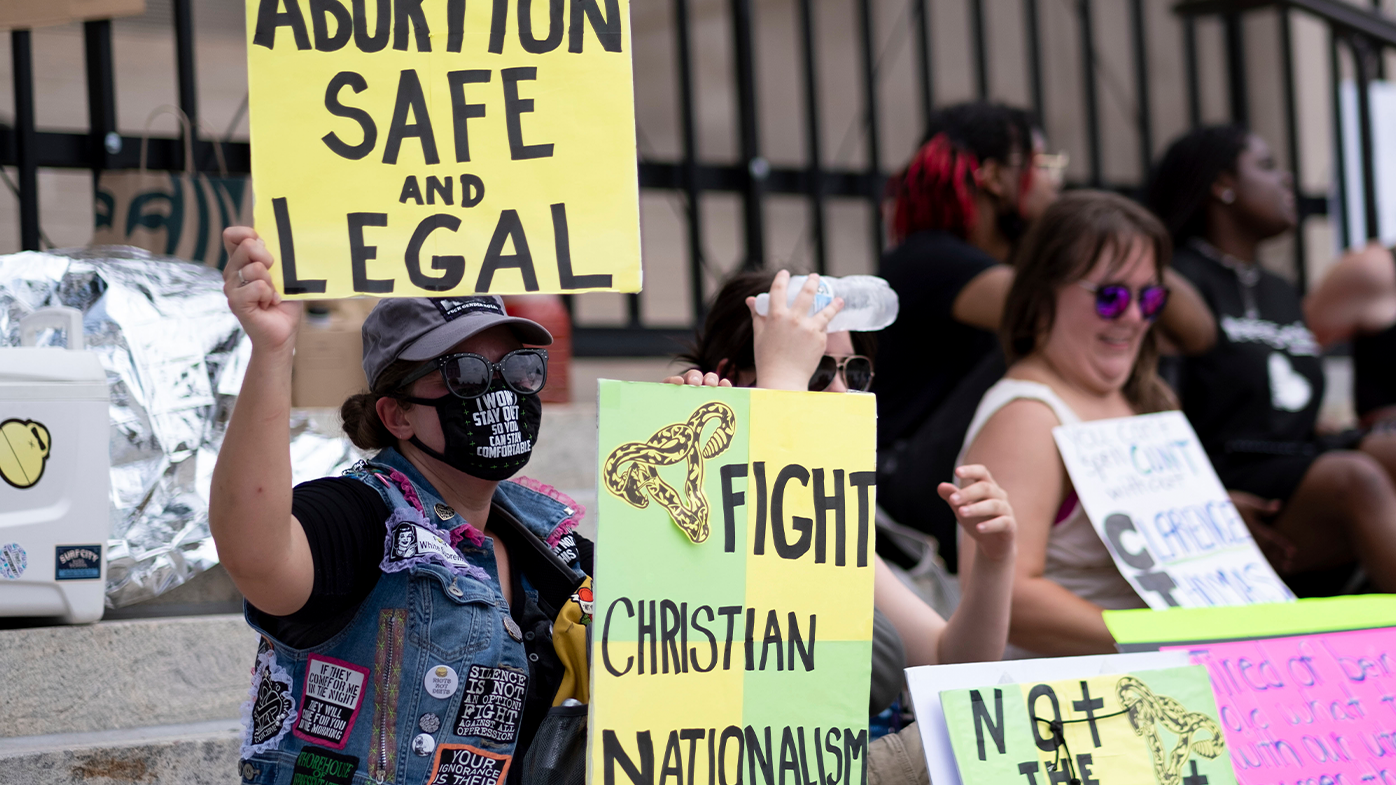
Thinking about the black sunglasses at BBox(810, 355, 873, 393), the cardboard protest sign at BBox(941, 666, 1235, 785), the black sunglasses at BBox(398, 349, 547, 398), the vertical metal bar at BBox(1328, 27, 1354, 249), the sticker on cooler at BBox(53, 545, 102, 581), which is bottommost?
the cardboard protest sign at BBox(941, 666, 1235, 785)

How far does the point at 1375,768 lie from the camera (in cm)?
216

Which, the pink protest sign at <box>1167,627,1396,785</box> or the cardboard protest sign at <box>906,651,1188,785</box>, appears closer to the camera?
the cardboard protest sign at <box>906,651,1188,785</box>

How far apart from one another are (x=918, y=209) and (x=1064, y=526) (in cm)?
132

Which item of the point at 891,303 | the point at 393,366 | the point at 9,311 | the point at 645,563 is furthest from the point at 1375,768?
the point at 9,311

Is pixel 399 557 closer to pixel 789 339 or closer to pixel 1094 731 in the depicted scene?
pixel 789 339

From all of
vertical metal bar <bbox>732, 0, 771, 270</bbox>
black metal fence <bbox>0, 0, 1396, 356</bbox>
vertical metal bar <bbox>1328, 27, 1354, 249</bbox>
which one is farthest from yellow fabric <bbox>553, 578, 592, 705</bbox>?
vertical metal bar <bbox>1328, 27, 1354, 249</bbox>

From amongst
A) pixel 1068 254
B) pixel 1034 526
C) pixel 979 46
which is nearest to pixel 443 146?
pixel 1034 526

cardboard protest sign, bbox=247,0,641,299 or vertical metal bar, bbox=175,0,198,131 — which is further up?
vertical metal bar, bbox=175,0,198,131

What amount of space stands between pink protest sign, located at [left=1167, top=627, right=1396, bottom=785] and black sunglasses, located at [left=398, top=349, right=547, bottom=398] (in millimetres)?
1207

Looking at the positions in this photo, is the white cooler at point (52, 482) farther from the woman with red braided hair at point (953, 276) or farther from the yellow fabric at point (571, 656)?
the woman with red braided hair at point (953, 276)

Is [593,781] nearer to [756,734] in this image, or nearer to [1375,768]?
[756,734]

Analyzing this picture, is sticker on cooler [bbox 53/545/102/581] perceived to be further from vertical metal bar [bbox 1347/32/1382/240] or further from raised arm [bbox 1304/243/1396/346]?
vertical metal bar [bbox 1347/32/1382/240]

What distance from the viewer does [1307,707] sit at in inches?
86.0

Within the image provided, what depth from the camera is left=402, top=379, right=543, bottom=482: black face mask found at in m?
1.90
